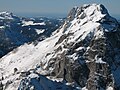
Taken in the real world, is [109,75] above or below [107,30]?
below

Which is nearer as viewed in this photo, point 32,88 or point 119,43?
point 32,88

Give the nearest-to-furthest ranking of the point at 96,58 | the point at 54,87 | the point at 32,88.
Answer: the point at 32,88
the point at 54,87
the point at 96,58

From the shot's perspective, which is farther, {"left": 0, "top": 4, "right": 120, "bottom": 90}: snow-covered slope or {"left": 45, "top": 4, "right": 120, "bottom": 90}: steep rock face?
{"left": 45, "top": 4, "right": 120, "bottom": 90}: steep rock face

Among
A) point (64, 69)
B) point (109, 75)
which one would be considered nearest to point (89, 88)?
point (109, 75)

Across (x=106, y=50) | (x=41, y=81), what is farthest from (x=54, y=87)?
(x=106, y=50)

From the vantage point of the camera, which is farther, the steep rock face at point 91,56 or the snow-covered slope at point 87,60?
the steep rock face at point 91,56

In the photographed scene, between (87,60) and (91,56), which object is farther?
(87,60)

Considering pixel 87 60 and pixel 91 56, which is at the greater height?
pixel 91 56

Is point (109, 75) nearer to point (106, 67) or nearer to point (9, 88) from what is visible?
point (106, 67)

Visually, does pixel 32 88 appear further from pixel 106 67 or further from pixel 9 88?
pixel 106 67

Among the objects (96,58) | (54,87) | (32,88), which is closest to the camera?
(32,88)
